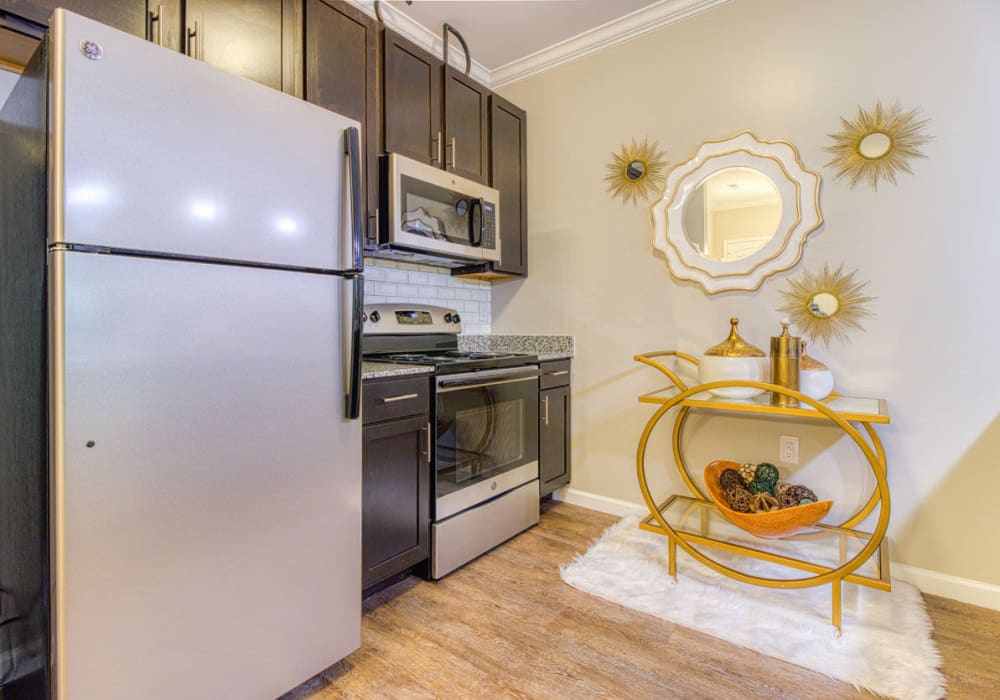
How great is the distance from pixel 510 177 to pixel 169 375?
2.20m

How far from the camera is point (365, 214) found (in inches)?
82.1

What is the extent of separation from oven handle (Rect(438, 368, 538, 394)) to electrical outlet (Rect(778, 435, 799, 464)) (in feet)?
3.84

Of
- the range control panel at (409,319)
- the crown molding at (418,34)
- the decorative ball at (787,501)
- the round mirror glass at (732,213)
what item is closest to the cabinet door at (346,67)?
the crown molding at (418,34)

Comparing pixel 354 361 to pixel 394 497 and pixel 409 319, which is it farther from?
pixel 409 319

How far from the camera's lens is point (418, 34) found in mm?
2604

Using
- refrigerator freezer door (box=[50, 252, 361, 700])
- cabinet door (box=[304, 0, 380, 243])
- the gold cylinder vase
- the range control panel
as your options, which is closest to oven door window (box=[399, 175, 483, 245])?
cabinet door (box=[304, 0, 380, 243])

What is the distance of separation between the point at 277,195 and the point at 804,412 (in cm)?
179

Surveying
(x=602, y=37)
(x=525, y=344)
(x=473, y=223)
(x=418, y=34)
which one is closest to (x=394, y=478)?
(x=473, y=223)

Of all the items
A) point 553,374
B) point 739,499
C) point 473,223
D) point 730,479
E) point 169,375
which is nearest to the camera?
point 169,375

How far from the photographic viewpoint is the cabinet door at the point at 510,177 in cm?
273

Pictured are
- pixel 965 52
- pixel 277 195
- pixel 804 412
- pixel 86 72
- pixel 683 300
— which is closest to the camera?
pixel 86 72

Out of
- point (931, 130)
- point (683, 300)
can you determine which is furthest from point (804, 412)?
point (931, 130)

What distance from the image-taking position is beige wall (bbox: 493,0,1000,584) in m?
1.83

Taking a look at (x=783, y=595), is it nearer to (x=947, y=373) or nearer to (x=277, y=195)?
(x=947, y=373)
